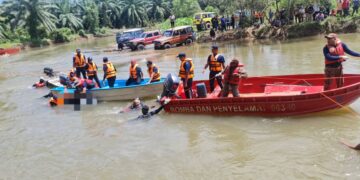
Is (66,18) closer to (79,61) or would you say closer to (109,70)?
(79,61)

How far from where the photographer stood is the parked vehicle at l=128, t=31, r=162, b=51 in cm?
3231

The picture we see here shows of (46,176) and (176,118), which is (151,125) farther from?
(46,176)

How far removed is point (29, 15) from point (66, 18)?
11.5m

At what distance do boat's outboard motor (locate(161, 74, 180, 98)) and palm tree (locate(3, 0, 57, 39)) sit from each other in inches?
1723

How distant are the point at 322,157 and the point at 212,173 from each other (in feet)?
7.05

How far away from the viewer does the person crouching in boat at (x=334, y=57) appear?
9.35 metres

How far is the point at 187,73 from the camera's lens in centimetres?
1138

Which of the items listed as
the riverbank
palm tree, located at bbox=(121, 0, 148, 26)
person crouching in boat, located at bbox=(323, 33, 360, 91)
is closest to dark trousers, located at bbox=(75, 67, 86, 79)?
person crouching in boat, located at bbox=(323, 33, 360, 91)

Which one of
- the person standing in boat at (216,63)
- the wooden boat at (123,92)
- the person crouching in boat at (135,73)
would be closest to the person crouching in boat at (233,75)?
the person standing in boat at (216,63)

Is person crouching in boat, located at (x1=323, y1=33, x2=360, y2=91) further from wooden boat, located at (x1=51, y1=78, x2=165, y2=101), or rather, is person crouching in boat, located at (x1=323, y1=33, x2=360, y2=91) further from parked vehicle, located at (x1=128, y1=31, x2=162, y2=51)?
parked vehicle, located at (x1=128, y1=31, x2=162, y2=51)

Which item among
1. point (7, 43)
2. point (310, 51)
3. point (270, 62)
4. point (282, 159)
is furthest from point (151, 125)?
point (7, 43)

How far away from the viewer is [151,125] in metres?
11.3

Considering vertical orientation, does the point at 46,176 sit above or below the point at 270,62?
below

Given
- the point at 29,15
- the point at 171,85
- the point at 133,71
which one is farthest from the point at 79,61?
the point at 29,15
